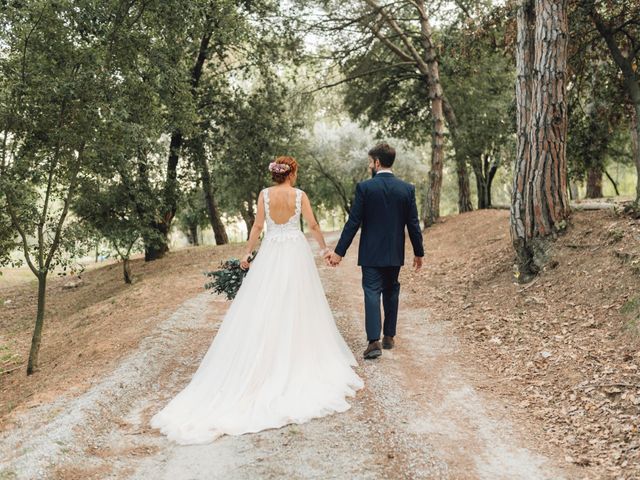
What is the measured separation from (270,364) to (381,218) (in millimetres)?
2160

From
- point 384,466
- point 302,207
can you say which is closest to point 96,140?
point 302,207

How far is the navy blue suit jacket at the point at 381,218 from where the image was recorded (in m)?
6.43

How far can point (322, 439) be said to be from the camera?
4574 mm

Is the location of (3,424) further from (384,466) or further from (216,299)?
(216,299)

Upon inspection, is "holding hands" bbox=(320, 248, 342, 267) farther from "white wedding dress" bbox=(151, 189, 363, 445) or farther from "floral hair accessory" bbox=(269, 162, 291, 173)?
"floral hair accessory" bbox=(269, 162, 291, 173)

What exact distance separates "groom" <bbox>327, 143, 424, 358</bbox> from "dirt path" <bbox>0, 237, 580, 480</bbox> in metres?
0.90

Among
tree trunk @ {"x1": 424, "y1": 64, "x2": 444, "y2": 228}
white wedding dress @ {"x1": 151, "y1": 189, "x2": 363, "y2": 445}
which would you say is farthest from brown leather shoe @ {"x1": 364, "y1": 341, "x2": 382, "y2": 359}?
tree trunk @ {"x1": 424, "y1": 64, "x2": 444, "y2": 228}

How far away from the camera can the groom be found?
6.43m

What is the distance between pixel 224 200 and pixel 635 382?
3117 cm

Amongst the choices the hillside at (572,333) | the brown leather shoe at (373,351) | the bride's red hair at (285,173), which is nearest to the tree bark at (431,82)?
the hillside at (572,333)

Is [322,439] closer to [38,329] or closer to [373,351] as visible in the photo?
[373,351]

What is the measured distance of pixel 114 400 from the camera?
576cm

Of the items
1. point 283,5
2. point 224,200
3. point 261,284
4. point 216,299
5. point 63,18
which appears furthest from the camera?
point 224,200

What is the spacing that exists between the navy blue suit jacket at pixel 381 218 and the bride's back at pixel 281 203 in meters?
0.72
